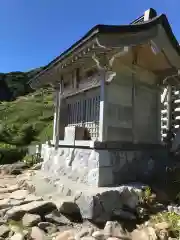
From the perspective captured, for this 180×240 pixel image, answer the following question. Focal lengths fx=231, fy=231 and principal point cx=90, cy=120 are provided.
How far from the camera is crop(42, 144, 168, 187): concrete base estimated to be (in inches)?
223

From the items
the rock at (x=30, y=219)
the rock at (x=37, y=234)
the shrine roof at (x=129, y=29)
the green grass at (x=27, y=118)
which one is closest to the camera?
the rock at (x=37, y=234)

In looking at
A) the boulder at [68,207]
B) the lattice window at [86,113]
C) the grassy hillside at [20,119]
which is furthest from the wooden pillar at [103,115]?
the grassy hillside at [20,119]

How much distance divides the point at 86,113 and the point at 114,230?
3.90 metres

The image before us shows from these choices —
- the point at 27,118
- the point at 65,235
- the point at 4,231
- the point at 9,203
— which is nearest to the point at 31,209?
the point at 4,231

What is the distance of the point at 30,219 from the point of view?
436cm

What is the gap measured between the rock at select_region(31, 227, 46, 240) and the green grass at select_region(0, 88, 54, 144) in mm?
18969

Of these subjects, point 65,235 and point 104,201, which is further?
point 104,201

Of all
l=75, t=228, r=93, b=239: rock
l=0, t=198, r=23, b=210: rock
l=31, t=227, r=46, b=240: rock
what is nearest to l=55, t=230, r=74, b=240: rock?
l=75, t=228, r=93, b=239: rock

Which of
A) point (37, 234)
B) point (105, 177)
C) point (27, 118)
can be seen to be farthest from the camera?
point (27, 118)

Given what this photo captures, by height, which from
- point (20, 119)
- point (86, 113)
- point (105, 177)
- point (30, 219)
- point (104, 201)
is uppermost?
point (20, 119)

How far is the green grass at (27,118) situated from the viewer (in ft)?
79.9

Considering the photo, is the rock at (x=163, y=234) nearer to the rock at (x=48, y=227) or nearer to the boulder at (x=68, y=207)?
the boulder at (x=68, y=207)

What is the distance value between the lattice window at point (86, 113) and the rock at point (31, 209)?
2.46m

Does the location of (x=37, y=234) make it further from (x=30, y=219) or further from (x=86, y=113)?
(x=86, y=113)
